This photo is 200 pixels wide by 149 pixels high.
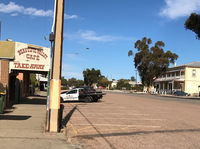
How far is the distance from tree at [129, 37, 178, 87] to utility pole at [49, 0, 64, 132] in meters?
74.9

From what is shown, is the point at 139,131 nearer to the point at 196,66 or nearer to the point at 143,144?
the point at 143,144

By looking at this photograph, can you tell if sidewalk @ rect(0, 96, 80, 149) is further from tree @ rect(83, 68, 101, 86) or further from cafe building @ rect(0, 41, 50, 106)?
tree @ rect(83, 68, 101, 86)

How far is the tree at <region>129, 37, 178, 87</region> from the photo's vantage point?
3410 inches

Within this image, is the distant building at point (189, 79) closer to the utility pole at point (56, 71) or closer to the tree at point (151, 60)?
the tree at point (151, 60)

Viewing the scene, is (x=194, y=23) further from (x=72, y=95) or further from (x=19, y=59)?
(x=19, y=59)

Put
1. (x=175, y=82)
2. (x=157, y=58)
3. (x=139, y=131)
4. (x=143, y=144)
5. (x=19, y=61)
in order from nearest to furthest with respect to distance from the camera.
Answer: (x=143, y=144), (x=139, y=131), (x=19, y=61), (x=157, y=58), (x=175, y=82)

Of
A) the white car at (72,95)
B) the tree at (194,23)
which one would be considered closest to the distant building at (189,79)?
the tree at (194,23)

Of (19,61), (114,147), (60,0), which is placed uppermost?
(60,0)

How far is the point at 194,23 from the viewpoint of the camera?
171ft

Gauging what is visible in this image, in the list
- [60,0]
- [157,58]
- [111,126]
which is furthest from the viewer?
[157,58]

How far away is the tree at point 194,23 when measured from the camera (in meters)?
51.8

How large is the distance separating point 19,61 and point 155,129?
12.1 metres

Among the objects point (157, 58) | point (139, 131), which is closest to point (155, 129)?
point (139, 131)

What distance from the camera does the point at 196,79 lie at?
90500 millimetres
